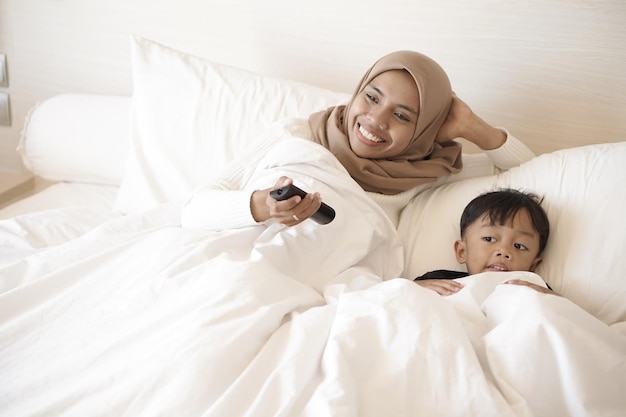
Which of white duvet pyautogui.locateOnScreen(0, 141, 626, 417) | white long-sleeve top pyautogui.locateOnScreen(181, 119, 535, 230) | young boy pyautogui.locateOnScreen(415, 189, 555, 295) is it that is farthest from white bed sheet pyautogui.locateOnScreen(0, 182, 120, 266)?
young boy pyautogui.locateOnScreen(415, 189, 555, 295)

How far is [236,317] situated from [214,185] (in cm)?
48

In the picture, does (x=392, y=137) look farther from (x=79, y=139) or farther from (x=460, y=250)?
(x=79, y=139)

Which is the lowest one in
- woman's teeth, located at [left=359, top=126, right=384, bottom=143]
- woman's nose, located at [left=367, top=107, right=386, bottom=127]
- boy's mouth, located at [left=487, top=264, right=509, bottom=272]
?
boy's mouth, located at [left=487, top=264, right=509, bottom=272]

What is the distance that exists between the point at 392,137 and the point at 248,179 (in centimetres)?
36

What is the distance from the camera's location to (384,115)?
53.8 inches

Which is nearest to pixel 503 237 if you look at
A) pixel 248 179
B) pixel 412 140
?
pixel 412 140

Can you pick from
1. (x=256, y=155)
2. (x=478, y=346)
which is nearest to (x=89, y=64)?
(x=256, y=155)

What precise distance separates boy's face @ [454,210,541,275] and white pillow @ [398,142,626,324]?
0.20 ft

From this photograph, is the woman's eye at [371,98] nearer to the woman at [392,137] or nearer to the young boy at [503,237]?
the woman at [392,137]

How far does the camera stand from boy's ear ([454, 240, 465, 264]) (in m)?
1.33

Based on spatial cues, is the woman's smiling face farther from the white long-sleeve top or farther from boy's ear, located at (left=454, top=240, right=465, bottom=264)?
boy's ear, located at (left=454, top=240, right=465, bottom=264)

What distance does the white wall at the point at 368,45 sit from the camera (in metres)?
1.54

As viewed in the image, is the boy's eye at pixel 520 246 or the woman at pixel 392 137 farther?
the woman at pixel 392 137

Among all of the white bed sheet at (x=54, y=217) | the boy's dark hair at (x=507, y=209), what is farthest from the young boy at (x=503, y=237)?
the white bed sheet at (x=54, y=217)
